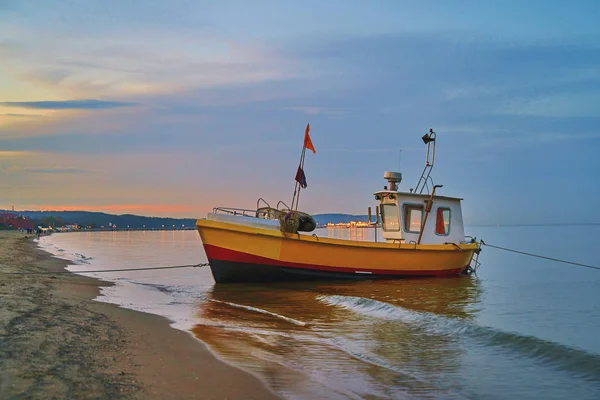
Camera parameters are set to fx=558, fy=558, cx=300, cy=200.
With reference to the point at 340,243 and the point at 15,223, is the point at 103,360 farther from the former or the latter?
the point at 15,223

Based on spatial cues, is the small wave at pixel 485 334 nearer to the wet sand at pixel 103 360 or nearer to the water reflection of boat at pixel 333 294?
the water reflection of boat at pixel 333 294

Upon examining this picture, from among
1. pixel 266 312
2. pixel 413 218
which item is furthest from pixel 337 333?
pixel 413 218

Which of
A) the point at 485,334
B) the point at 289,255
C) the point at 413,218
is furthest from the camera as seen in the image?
the point at 413,218

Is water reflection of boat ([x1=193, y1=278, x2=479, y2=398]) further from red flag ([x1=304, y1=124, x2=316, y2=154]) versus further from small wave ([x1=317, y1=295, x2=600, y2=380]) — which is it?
red flag ([x1=304, y1=124, x2=316, y2=154])

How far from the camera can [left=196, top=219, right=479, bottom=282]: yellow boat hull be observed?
54.4ft

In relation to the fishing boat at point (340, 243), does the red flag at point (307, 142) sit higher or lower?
higher

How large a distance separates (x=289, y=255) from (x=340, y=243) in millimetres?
1696

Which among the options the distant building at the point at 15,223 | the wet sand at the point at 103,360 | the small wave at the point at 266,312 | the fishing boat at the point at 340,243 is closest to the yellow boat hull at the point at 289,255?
the fishing boat at the point at 340,243

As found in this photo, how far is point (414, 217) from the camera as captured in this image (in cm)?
1978

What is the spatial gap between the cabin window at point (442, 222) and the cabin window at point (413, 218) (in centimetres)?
69

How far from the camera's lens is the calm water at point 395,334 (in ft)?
21.6

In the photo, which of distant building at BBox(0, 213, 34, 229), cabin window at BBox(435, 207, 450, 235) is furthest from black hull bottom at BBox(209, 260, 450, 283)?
distant building at BBox(0, 213, 34, 229)

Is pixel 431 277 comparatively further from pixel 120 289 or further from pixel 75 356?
pixel 75 356

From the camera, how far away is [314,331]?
32.9 ft
